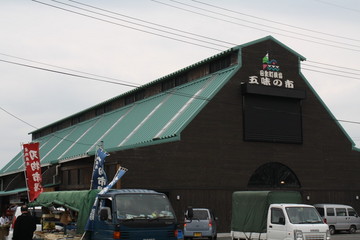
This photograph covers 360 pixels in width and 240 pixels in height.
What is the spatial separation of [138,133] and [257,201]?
19865mm

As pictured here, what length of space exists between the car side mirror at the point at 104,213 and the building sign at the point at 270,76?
1025 inches

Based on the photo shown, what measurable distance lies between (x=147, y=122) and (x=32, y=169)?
9.89m

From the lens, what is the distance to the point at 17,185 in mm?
51469

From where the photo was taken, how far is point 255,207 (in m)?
22.5

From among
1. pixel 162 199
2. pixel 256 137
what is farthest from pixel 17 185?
pixel 162 199

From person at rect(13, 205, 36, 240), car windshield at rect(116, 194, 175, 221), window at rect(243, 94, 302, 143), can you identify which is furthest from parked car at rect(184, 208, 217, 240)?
person at rect(13, 205, 36, 240)

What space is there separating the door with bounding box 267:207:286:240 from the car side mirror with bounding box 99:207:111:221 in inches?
304

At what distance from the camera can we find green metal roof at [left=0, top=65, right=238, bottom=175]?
37812mm

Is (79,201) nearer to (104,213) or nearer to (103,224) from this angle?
(103,224)

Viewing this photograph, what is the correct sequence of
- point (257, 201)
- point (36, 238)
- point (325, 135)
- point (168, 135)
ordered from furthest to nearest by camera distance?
point (325, 135)
point (168, 135)
point (257, 201)
point (36, 238)

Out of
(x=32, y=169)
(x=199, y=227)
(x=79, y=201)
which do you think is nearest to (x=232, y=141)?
(x=199, y=227)

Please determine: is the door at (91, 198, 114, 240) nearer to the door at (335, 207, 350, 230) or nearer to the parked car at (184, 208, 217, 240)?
the parked car at (184, 208, 217, 240)

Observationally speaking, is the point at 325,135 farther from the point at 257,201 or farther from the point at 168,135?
the point at 257,201

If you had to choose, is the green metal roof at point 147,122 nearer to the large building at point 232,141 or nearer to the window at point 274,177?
the large building at point 232,141
